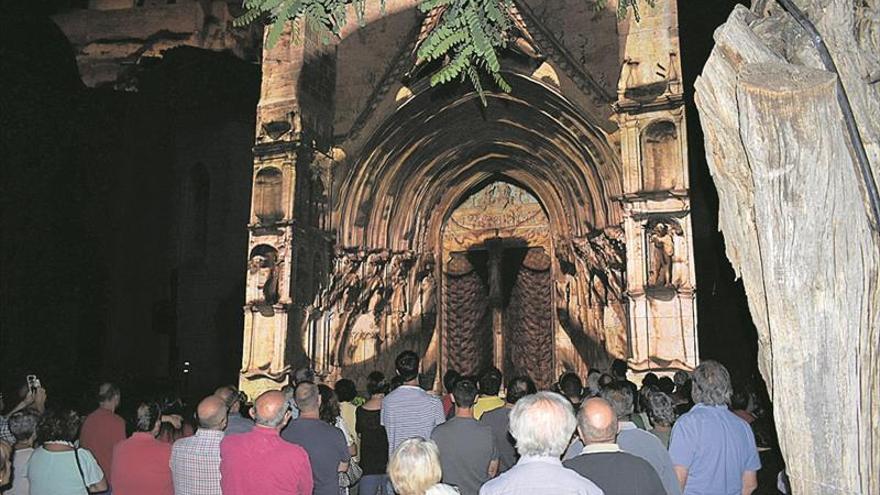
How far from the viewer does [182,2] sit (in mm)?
18719

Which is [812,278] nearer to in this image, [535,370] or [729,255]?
[729,255]

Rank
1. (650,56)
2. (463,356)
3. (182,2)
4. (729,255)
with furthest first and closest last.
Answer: (182,2)
(463,356)
(650,56)
(729,255)

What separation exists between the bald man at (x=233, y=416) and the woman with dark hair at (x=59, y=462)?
0.93 metres

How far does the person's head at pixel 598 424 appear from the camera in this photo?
291 cm

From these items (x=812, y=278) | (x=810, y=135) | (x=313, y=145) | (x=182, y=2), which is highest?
(x=182, y=2)

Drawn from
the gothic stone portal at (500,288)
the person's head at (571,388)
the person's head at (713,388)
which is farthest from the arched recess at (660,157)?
the person's head at (713,388)

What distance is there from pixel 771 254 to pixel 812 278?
0.14 meters

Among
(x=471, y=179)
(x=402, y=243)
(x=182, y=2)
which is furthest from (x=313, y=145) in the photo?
(x=182, y=2)

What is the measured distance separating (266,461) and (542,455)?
162cm

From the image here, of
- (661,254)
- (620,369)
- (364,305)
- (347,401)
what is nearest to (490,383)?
Answer: (347,401)

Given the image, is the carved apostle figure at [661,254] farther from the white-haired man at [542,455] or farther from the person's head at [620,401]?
the white-haired man at [542,455]

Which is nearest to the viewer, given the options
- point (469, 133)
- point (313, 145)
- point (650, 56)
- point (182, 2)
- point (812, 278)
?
point (812, 278)

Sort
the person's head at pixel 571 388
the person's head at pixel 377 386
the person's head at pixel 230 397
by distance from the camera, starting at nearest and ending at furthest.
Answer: the person's head at pixel 230 397
the person's head at pixel 377 386
the person's head at pixel 571 388

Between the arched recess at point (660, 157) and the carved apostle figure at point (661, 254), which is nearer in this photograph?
the carved apostle figure at point (661, 254)
